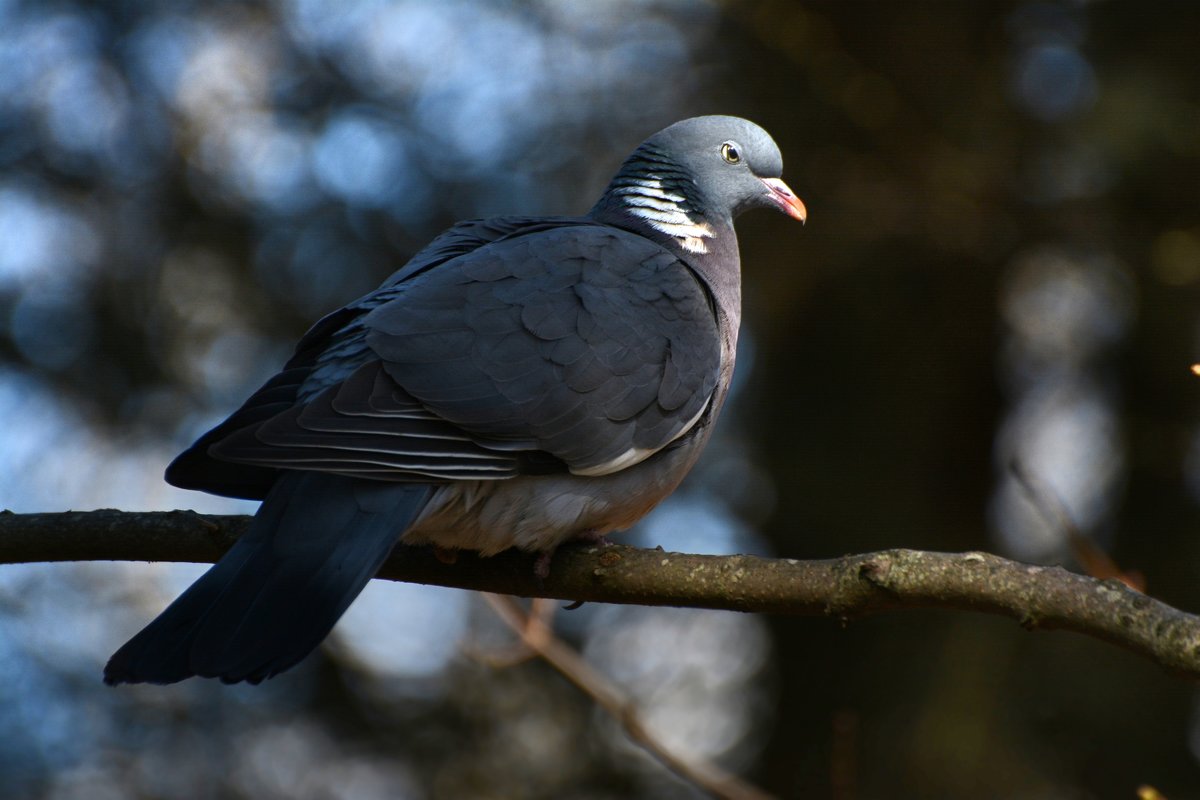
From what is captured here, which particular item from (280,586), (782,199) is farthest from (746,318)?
(280,586)

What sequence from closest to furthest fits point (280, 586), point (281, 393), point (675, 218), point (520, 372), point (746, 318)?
point (280, 586) < point (281, 393) < point (520, 372) < point (675, 218) < point (746, 318)

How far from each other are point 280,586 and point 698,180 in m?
2.18

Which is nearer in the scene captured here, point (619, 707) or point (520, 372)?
point (520, 372)

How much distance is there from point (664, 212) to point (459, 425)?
142 cm

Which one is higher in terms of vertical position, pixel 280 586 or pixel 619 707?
pixel 280 586

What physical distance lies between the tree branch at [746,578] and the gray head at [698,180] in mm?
1379

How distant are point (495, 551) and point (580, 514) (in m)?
0.23

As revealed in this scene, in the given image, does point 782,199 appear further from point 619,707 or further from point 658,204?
point 619,707

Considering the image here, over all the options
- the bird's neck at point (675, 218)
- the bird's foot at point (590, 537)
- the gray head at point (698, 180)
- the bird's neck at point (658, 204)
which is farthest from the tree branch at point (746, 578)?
the gray head at point (698, 180)

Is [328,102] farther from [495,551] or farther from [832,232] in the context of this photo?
[495,551]

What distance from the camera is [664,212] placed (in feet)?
13.2

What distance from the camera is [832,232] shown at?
6766 mm

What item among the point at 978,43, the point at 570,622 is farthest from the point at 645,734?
the point at 978,43

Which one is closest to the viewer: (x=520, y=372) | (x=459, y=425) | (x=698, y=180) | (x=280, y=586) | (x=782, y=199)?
(x=280, y=586)
